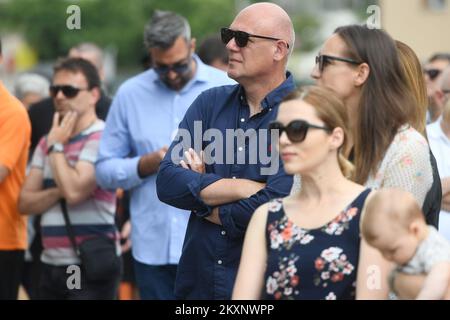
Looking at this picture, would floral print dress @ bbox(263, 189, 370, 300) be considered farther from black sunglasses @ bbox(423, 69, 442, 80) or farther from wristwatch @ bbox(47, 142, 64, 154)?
black sunglasses @ bbox(423, 69, 442, 80)

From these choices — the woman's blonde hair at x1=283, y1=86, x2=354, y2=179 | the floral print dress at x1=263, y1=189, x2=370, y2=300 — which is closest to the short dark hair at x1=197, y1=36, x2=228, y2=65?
the woman's blonde hair at x1=283, y1=86, x2=354, y2=179

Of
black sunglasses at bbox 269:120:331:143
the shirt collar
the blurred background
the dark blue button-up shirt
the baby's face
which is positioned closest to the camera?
the baby's face

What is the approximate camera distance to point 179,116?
6719mm

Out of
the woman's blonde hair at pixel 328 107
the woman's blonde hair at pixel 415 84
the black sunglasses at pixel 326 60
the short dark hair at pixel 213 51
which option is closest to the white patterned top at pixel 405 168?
the woman's blonde hair at pixel 415 84

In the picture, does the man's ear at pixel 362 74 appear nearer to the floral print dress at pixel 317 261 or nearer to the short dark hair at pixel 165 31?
the floral print dress at pixel 317 261

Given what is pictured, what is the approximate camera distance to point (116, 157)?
6727 mm

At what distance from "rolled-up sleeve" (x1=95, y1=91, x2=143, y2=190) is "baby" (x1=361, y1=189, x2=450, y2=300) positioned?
9.96 ft

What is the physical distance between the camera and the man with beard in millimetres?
6551

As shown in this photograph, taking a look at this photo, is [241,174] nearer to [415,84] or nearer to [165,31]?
[415,84]

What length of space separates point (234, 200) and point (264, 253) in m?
0.97

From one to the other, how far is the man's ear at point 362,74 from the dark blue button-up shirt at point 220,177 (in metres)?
0.62

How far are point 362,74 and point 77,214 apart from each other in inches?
123
